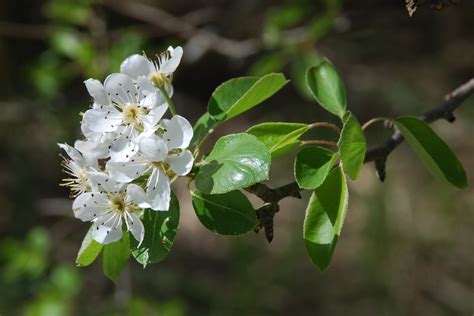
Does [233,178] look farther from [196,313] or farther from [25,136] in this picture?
[25,136]

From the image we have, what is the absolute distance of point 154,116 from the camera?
1.07m

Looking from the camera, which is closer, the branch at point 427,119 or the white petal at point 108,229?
the white petal at point 108,229

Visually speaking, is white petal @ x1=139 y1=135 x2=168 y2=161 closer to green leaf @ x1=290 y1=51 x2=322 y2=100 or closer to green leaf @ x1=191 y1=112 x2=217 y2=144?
green leaf @ x1=191 y1=112 x2=217 y2=144

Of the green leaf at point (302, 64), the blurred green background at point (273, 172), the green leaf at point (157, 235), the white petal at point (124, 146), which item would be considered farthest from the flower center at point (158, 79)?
the green leaf at point (302, 64)

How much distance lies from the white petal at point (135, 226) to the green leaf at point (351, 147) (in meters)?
0.33

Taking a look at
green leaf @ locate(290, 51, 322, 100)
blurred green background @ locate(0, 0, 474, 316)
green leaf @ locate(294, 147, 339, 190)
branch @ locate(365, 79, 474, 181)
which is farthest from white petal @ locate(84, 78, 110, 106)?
green leaf @ locate(290, 51, 322, 100)

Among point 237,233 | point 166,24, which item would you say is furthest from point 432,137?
point 166,24

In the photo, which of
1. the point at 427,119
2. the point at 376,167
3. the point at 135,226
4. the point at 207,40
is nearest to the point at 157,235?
the point at 135,226

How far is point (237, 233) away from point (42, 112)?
2508mm

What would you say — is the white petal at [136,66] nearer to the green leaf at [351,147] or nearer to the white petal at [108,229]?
the white petal at [108,229]

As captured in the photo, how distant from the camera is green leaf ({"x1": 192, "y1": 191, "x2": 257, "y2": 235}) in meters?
1.01

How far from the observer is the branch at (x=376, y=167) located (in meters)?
1.05

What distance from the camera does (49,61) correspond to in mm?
2943

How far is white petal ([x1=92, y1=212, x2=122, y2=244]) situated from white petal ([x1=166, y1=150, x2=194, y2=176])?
0.45 feet
